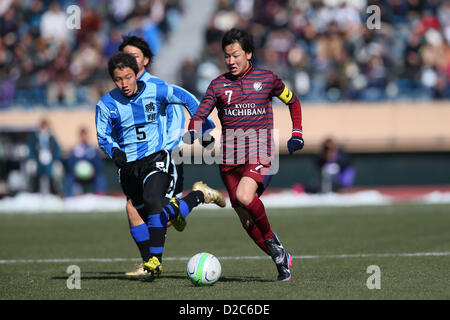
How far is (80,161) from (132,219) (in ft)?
39.6

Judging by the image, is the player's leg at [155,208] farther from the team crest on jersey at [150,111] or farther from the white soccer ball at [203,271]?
the white soccer ball at [203,271]

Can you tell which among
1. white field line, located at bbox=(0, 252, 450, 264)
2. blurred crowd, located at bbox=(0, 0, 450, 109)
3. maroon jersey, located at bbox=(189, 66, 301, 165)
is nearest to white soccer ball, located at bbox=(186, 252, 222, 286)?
maroon jersey, located at bbox=(189, 66, 301, 165)

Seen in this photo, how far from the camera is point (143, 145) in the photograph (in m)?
8.27

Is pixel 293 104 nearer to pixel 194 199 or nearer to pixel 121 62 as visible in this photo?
pixel 194 199

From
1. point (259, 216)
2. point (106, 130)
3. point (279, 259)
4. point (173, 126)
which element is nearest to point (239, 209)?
point (259, 216)

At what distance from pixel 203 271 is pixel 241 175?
1073 millimetres

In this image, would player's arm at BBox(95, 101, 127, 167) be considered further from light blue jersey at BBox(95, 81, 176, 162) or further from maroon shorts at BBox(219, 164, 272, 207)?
maroon shorts at BBox(219, 164, 272, 207)

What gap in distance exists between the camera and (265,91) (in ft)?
25.6

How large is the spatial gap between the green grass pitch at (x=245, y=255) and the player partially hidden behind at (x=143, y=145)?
0.61m

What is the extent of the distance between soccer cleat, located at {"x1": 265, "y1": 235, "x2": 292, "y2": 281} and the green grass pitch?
0.35 ft

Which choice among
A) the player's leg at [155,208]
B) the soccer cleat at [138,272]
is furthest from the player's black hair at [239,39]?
the soccer cleat at [138,272]

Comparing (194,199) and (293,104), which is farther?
(194,199)

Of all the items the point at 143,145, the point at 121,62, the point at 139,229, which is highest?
the point at 121,62

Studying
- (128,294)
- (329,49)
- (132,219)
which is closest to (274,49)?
(329,49)
